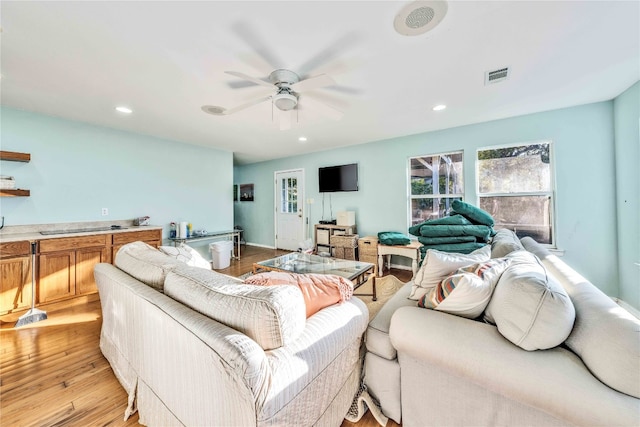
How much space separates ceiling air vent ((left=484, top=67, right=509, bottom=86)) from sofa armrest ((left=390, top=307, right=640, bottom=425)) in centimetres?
220

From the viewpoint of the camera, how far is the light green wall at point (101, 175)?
2904 mm

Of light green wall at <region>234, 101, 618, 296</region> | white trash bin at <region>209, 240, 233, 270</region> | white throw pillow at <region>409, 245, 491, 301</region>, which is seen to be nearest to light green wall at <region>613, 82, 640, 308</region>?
light green wall at <region>234, 101, 618, 296</region>

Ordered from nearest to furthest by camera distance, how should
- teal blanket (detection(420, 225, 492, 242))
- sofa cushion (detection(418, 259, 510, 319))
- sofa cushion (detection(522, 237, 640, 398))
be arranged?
sofa cushion (detection(522, 237, 640, 398)) → sofa cushion (detection(418, 259, 510, 319)) → teal blanket (detection(420, 225, 492, 242))

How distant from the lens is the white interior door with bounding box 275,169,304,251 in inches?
222

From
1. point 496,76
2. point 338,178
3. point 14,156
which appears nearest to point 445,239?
point 496,76

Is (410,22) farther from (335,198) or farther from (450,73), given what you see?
(335,198)

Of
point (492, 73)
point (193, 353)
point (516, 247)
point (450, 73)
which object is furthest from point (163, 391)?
point (492, 73)

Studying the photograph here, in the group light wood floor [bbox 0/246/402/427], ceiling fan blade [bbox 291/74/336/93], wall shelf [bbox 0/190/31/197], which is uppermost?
ceiling fan blade [bbox 291/74/336/93]

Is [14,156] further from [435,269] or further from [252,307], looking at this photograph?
[435,269]

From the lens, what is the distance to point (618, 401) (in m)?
0.73

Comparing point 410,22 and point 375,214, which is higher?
point 410,22

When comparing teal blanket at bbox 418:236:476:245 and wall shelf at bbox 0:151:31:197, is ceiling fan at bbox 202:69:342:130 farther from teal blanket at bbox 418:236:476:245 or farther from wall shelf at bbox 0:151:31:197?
wall shelf at bbox 0:151:31:197

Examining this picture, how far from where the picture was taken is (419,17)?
148 centimetres

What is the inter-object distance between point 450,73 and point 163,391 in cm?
304
